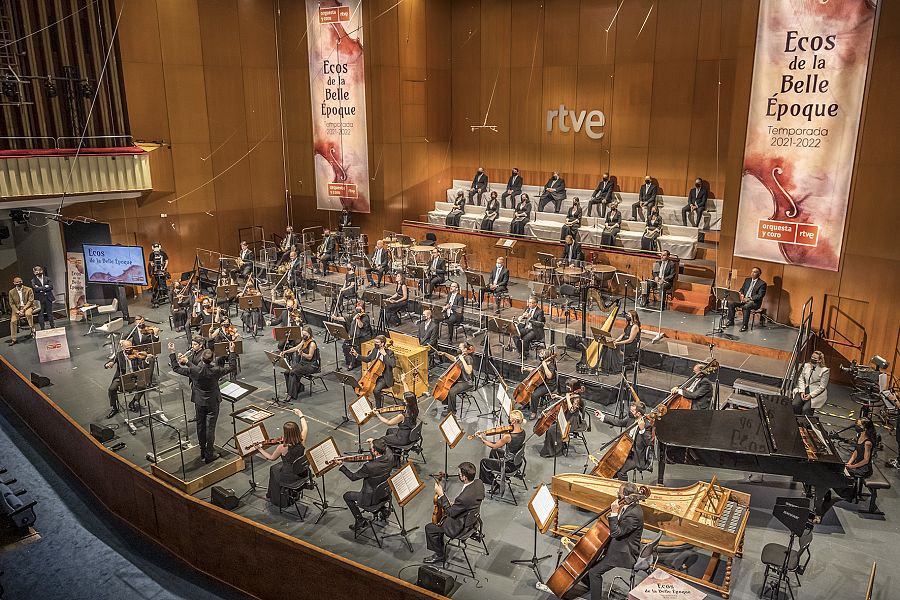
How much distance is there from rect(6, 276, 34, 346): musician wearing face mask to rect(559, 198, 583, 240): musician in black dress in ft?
39.6

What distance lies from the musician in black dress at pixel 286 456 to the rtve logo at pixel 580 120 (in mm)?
13357

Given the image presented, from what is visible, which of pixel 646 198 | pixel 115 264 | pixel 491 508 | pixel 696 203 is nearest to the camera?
pixel 491 508

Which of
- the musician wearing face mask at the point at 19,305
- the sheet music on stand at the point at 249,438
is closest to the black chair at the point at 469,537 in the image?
the sheet music on stand at the point at 249,438

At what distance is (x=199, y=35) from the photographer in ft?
63.0

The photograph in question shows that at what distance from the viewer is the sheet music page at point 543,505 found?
6.57 metres

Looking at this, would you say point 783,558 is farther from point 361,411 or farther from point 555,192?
point 555,192

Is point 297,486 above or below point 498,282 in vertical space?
below

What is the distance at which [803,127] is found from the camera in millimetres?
12156

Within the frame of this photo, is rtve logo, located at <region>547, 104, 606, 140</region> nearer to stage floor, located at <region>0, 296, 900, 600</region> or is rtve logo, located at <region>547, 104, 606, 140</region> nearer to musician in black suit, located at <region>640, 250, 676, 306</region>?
musician in black suit, located at <region>640, 250, 676, 306</region>

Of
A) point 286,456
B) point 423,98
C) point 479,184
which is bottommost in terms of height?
point 286,456

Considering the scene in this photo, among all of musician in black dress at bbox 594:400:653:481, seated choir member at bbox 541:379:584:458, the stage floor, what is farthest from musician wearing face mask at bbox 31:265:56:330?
musician in black dress at bbox 594:400:653:481

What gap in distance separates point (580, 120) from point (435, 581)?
592 inches

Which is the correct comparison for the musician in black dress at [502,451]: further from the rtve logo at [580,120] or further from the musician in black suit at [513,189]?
the rtve logo at [580,120]

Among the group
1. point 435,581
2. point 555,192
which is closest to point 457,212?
point 555,192
